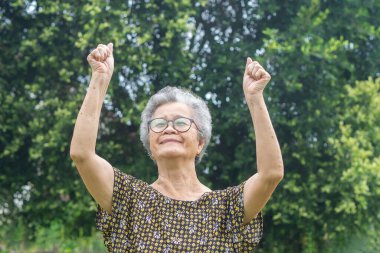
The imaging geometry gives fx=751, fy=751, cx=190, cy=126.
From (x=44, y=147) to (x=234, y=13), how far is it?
6.67ft

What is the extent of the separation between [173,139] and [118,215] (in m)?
0.34

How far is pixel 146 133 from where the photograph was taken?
9.47 feet

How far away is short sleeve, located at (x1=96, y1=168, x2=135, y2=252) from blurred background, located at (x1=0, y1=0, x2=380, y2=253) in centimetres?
327

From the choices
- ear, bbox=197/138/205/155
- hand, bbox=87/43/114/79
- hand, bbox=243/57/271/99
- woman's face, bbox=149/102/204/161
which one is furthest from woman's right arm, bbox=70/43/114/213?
hand, bbox=243/57/271/99

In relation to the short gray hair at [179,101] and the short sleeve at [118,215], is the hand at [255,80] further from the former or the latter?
the short sleeve at [118,215]

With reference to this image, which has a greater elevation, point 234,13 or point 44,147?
point 234,13

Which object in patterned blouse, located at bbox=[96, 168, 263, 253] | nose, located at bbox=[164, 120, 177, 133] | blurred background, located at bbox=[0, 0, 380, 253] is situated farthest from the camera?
blurred background, located at bbox=[0, 0, 380, 253]

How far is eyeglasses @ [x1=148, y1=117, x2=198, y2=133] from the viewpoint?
279cm

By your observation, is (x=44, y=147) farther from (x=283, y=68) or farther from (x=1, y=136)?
(x=283, y=68)

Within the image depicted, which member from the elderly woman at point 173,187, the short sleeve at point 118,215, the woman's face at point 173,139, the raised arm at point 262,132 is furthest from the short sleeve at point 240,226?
the short sleeve at point 118,215

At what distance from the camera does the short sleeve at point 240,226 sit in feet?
8.86

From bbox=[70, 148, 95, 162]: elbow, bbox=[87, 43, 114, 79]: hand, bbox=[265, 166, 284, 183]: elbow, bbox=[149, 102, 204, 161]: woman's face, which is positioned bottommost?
bbox=[265, 166, 284, 183]: elbow

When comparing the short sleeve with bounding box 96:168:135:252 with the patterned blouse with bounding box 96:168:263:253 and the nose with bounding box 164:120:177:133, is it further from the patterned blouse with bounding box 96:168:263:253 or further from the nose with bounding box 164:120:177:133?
the nose with bounding box 164:120:177:133

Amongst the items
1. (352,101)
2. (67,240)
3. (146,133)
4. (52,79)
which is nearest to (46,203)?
(67,240)
